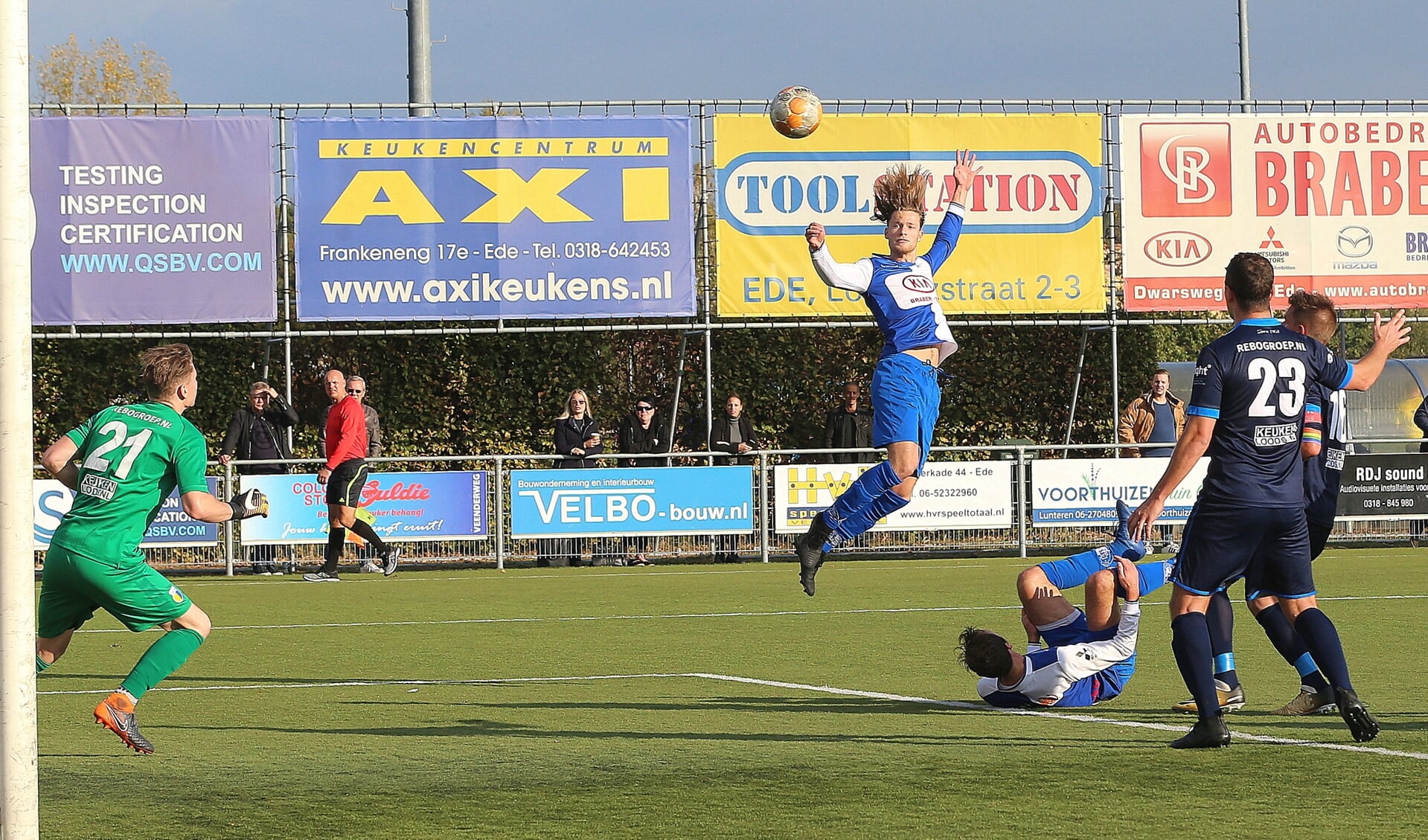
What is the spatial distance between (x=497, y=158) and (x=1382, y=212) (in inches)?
425

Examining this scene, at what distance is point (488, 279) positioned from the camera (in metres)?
20.8

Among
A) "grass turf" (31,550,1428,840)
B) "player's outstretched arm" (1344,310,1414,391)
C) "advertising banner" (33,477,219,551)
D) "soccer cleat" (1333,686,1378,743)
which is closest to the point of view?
"grass turf" (31,550,1428,840)

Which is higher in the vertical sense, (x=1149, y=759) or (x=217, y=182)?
(x=217, y=182)

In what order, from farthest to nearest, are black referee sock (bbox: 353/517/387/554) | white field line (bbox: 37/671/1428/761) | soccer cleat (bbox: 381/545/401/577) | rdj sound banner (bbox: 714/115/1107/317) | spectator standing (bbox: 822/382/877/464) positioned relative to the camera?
rdj sound banner (bbox: 714/115/1107/317) → spectator standing (bbox: 822/382/877/464) → soccer cleat (bbox: 381/545/401/577) → black referee sock (bbox: 353/517/387/554) → white field line (bbox: 37/671/1428/761)

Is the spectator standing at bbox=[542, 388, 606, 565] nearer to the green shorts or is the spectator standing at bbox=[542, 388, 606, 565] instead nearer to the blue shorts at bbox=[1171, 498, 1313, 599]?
the green shorts

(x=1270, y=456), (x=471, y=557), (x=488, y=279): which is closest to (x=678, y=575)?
(x=471, y=557)

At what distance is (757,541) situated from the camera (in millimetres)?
20156

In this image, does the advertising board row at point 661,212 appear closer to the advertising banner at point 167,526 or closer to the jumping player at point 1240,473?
the advertising banner at point 167,526

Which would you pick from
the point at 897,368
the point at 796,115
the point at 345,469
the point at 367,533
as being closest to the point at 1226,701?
the point at 897,368

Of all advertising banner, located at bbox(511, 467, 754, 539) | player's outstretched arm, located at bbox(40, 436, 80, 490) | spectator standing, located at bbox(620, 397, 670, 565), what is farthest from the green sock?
spectator standing, located at bbox(620, 397, 670, 565)

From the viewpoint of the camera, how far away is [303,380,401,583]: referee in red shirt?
17.5 m

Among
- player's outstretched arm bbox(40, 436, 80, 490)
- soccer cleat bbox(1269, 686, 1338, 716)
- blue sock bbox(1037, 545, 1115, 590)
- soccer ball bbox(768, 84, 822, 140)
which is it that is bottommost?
soccer cleat bbox(1269, 686, 1338, 716)

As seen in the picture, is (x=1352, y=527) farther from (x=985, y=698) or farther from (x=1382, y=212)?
(x=985, y=698)

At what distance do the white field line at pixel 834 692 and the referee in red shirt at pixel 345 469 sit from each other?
24.6 ft
